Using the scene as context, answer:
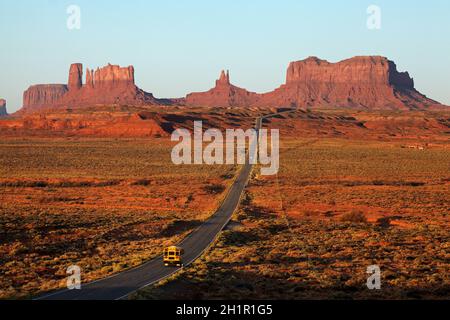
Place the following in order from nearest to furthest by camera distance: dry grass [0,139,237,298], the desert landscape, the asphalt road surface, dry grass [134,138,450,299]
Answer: the asphalt road surface < dry grass [134,138,450,299] < the desert landscape < dry grass [0,139,237,298]

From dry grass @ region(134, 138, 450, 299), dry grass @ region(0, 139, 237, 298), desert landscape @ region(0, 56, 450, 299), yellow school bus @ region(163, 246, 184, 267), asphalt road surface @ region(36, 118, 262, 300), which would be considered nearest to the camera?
asphalt road surface @ region(36, 118, 262, 300)

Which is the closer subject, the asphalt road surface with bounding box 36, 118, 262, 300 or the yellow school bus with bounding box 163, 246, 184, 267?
the asphalt road surface with bounding box 36, 118, 262, 300

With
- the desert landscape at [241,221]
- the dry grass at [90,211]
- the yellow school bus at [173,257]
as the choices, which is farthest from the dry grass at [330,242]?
the dry grass at [90,211]

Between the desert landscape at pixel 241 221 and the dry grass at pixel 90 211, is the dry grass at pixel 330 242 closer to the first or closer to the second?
the desert landscape at pixel 241 221

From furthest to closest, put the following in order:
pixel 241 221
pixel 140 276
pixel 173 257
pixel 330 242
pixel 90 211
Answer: pixel 90 211
pixel 241 221
pixel 330 242
pixel 173 257
pixel 140 276

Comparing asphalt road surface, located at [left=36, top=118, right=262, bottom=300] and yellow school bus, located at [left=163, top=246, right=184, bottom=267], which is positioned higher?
yellow school bus, located at [left=163, top=246, right=184, bottom=267]

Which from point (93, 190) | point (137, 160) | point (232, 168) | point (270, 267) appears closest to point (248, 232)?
point (270, 267)

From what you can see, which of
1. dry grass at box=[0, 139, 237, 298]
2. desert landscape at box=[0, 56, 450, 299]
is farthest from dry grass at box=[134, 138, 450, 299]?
dry grass at box=[0, 139, 237, 298]

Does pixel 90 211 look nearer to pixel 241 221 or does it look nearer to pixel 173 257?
pixel 241 221

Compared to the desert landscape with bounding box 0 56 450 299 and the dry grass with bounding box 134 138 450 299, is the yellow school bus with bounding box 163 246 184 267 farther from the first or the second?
the dry grass with bounding box 134 138 450 299

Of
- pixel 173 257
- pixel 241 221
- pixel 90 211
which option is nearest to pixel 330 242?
pixel 241 221

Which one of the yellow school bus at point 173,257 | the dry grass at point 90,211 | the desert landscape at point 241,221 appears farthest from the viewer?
the dry grass at point 90,211
